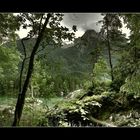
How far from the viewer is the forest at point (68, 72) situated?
2.97 meters

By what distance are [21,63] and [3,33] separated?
0.39 meters

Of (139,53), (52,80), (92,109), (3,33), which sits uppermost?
(3,33)

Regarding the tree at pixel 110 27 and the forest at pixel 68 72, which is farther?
the tree at pixel 110 27

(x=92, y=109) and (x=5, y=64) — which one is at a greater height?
(x=5, y=64)

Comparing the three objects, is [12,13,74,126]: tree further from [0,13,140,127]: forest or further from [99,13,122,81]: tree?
[99,13,122,81]: tree

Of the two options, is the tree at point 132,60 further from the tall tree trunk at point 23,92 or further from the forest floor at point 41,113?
the tall tree trunk at point 23,92

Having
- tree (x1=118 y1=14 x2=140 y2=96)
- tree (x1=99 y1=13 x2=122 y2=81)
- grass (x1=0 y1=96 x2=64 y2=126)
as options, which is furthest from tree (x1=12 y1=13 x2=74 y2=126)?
tree (x1=118 y1=14 x2=140 y2=96)

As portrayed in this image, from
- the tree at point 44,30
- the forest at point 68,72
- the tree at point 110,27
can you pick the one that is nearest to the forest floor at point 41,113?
the forest at point 68,72

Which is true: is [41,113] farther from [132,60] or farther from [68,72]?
[132,60]

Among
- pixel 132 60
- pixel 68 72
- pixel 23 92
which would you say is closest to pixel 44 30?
pixel 68 72
